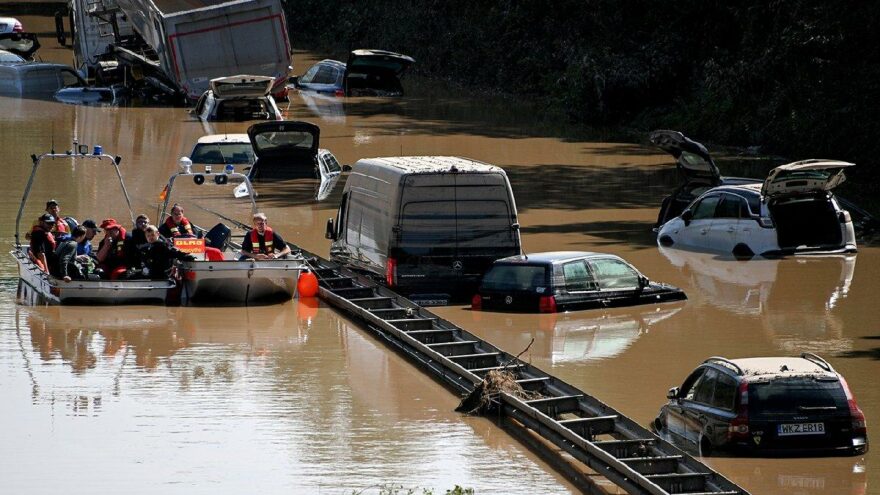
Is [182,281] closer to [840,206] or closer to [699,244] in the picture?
[699,244]

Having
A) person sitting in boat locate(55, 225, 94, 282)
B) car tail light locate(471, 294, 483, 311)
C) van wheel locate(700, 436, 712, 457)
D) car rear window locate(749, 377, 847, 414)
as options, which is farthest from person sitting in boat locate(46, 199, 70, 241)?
car rear window locate(749, 377, 847, 414)

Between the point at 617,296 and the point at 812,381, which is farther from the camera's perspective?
the point at 617,296

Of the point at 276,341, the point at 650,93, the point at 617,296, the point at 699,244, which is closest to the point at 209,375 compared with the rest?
the point at 276,341

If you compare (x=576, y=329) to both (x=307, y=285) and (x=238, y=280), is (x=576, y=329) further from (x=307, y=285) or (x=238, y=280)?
(x=238, y=280)

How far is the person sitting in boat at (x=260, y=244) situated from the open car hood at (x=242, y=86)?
2288 centimetres

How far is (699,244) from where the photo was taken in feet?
102

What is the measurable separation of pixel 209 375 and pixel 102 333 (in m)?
3.28

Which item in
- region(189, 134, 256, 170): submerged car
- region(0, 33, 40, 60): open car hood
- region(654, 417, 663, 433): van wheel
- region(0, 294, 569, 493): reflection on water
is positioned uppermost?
region(0, 33, 40, 60): open car hood

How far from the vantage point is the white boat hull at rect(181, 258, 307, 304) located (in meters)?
25.2

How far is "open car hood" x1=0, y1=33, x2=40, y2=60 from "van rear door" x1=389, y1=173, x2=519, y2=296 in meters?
43.9

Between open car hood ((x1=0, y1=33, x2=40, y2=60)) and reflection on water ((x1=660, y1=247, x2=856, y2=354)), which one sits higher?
open car hood ((x1=0, y1=33, x2=40, y2=60))

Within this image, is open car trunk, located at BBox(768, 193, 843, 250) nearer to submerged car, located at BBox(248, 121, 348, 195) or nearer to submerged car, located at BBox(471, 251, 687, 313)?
submerged car, located at BBox(471, 251, 687, 313)

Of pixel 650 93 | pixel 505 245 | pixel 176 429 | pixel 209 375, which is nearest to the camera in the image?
pixel 176 429

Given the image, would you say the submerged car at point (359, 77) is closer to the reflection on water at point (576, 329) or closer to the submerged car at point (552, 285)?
the submerged car at point (552, 285)
